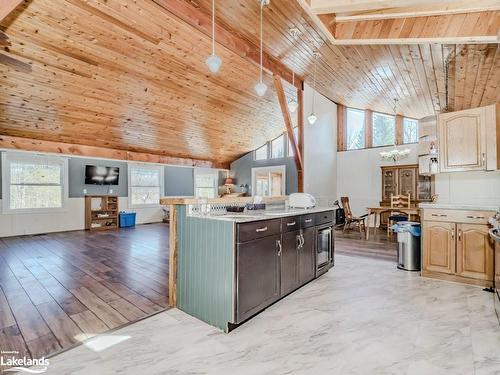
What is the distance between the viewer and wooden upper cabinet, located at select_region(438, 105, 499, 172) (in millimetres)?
3253

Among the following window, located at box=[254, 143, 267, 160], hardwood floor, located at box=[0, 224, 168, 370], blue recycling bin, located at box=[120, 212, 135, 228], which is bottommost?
hardwood floor, located at box=[0, 224, 168, 370]

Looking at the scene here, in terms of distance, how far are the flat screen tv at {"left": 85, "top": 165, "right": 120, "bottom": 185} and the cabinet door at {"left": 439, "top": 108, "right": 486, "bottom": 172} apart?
26.1 feet

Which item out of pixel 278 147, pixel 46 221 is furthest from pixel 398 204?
pixel 46 221

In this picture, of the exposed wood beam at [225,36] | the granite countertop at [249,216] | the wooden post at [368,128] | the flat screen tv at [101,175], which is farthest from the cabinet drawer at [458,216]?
the flat screen tv at [101,175]

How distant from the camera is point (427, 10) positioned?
2.85 meters

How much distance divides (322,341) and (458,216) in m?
2.47

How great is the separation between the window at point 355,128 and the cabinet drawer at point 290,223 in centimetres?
670

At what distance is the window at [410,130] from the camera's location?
7855mm

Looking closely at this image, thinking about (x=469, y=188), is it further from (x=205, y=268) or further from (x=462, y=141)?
(x=205, y=268)

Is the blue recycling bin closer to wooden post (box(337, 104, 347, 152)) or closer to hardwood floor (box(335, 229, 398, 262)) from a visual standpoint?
hardwood floor (box(335, 229, 398, 262))

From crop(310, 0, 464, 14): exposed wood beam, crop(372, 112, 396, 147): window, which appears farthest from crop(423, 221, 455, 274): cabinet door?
crop(372, 112, 396, 147): window

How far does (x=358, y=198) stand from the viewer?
8.65 meters

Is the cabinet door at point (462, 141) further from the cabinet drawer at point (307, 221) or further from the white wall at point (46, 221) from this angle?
the white wall at point (46, 221)

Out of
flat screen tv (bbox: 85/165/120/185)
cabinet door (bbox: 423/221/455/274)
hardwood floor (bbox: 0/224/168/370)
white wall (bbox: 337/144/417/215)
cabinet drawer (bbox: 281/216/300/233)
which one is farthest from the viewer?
white wall (bbox: 337/144/417/215)
